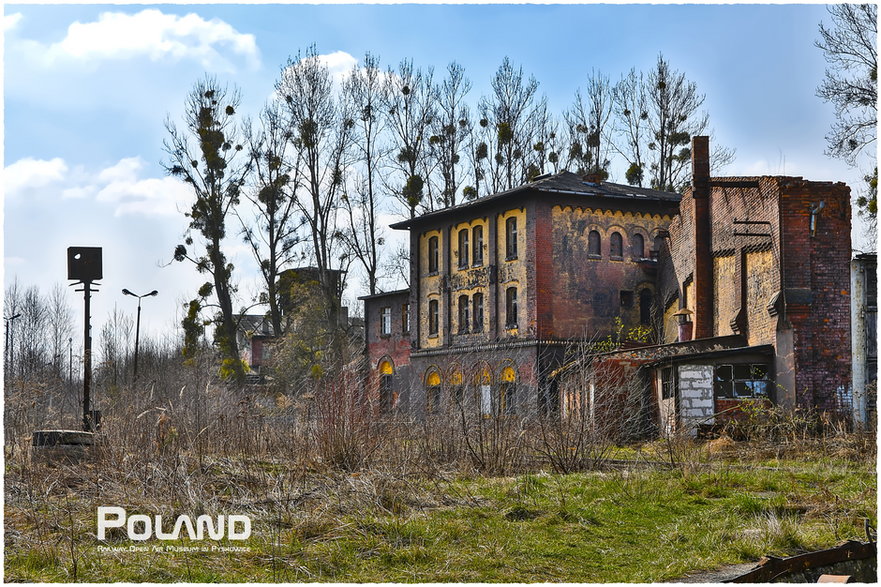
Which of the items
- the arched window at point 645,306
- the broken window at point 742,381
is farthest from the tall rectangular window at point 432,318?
the broken window at point 742,381

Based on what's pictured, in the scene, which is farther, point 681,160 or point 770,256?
point 681,160

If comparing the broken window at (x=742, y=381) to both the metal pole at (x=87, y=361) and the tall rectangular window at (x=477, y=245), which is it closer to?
the tall rectangular window at (x=477, y=245)

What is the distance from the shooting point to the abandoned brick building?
898 inches

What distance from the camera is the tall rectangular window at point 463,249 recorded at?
125 feet

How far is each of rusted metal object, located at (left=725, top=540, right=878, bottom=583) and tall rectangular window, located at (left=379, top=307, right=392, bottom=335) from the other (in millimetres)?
35036

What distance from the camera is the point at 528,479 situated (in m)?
12.6

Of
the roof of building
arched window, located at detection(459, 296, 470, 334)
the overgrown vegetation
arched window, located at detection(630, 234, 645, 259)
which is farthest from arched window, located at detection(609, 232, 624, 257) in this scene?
the overgrown vegetation

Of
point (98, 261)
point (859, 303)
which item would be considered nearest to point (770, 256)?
point (859, 303)

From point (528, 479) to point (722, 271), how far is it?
16.8 meters

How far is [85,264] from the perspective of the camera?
649 inches

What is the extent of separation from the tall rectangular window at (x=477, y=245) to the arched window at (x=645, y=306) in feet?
20.5

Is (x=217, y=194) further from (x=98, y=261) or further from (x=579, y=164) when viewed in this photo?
(x=98, y=261)

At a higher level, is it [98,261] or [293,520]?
[98,261]

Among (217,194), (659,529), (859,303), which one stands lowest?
(659,529)
